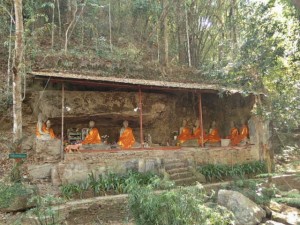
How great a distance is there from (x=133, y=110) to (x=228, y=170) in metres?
4.54

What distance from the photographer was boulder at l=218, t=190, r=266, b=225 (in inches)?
293

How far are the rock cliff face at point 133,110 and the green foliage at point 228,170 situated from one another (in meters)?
3.02

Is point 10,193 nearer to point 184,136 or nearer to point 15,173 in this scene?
point 15,173

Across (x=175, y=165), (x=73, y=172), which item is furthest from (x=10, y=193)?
(x=175, y=165)

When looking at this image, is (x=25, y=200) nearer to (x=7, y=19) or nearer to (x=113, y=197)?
(x=113, y=197)

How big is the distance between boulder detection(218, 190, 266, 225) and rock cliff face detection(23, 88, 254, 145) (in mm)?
5632

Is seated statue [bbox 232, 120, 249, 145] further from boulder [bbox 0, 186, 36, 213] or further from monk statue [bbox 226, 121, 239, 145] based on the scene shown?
boulder [bbox 0, 186, 36, 213]

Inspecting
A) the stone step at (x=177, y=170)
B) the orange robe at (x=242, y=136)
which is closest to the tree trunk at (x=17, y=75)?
the stone step at (x=177, y=170)

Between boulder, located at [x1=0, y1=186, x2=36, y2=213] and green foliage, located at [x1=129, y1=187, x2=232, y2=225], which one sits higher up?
Answer: green foliage, located at [x1=129, y1=187, x2=232, y2=225]

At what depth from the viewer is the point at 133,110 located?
12305 millimetres

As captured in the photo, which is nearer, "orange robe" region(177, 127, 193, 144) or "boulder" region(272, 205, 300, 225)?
"boulder" region(272, 205, 300, 225)

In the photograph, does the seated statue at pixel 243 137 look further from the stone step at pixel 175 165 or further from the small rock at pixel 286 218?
the small rock at pixel 286 218

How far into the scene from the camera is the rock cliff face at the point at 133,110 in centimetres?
1125

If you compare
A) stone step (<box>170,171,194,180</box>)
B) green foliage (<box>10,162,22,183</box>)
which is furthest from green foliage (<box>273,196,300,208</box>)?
green foliage (<box>10,162,22,183</box>)
